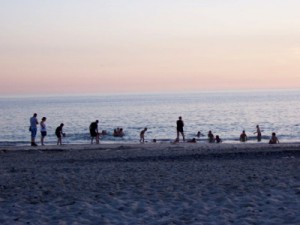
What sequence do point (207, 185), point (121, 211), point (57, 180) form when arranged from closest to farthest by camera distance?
point (121, 211), point (207, 185), point (57, 180)

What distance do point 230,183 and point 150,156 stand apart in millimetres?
7917

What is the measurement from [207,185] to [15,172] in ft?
19.6

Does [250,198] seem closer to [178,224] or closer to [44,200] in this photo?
[178,224]

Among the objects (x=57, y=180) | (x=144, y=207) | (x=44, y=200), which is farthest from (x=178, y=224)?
(x=57, y=180)

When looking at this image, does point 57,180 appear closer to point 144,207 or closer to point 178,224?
point 144,207

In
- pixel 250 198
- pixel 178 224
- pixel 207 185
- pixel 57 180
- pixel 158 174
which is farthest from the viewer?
pixel 158 174

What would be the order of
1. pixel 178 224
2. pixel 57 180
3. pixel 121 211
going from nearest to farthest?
pixel 178 224 < pixel 121 211 < pixel 57 180

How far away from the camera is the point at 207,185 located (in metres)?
11.8

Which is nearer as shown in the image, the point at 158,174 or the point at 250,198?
the point at 250,198

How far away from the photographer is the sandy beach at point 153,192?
8922mm

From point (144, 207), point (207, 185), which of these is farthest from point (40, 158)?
point (144, 207)

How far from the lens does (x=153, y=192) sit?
36.1 ft

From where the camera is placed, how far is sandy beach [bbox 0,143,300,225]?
8.92 m

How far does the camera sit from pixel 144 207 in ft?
31.5
